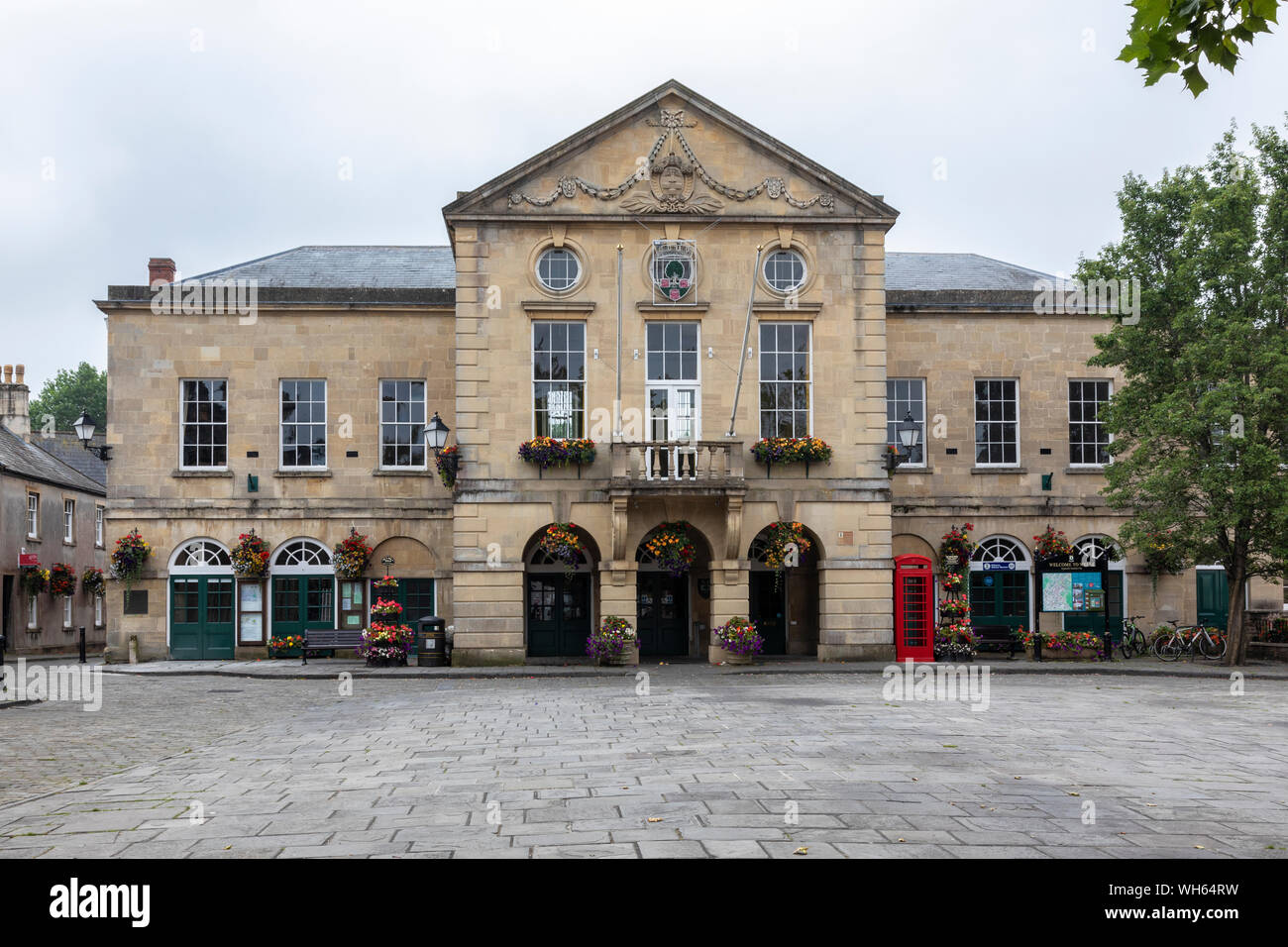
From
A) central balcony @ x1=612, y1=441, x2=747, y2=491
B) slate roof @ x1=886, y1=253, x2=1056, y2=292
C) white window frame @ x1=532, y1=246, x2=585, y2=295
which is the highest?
slate roof @ x1=886, y1=253, x2=1056, y2=292

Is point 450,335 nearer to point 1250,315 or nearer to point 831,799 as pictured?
point 1250,315

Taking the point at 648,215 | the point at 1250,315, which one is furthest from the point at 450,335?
the point at 1250,315

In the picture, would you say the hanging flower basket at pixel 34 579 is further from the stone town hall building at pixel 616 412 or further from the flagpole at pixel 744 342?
the flagpole at pixel 744 342

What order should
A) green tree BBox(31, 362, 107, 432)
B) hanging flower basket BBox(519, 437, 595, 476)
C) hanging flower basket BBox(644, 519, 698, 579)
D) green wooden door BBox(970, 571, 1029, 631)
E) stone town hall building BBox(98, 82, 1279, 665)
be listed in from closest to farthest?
hanging flower basket BBox(644, 519, 698, 579), hanging flower basket BBox(519, 437, 595, 476), stone town hall building BBox(98, 82, 1279, 665), green wooden door BBox(970, 571, 1029, 631), green tree BBox(31, 362, 107, 432)

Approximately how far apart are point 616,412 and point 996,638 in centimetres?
1078

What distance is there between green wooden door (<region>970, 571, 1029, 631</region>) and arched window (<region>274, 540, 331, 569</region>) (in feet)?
53.2

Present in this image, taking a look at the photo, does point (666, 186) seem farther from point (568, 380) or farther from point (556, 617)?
point (556, 617)

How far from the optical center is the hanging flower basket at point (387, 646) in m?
24.9

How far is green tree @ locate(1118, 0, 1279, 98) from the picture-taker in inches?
213

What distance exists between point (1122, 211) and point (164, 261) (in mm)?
24282

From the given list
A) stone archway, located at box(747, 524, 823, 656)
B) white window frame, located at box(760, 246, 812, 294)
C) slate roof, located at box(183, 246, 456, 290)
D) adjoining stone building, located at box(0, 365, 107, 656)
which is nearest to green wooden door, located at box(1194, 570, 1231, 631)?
stone archway, located at box(747, 524, 823, 656)

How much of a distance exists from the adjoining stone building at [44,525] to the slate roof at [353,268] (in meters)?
10.7

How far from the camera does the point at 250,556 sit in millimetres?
27359

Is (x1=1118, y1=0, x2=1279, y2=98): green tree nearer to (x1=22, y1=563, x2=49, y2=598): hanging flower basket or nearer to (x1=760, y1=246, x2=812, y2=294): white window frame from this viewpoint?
(x1=760, y1=246, x2=812, y2=294): white window frame
